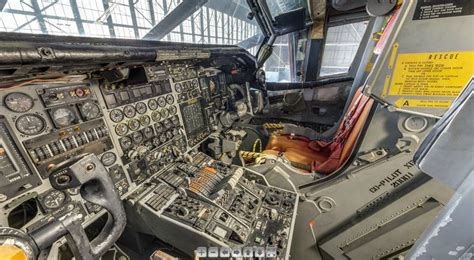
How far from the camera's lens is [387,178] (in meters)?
1.35

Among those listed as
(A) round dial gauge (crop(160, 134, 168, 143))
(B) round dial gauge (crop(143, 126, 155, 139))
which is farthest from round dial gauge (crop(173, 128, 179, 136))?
(B) round dial gauge (crop(143, 126, 155, 139))

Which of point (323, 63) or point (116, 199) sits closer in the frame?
point (116, 199)

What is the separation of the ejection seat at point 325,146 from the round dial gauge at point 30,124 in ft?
6.61

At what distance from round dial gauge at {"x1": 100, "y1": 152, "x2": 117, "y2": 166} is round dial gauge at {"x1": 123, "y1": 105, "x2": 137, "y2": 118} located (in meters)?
0.34

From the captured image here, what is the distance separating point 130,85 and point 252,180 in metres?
1.49

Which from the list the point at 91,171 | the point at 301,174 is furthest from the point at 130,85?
the point at 301,174

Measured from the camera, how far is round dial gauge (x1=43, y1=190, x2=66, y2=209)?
1134mm

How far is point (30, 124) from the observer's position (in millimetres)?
1080

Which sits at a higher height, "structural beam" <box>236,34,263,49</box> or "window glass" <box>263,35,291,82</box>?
"structural beam" <box>236,34,263,49</box>

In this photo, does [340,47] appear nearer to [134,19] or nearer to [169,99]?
[169,99]

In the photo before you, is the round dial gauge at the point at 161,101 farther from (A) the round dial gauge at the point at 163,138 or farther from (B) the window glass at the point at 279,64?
(B) the window glass at the point at 279,64

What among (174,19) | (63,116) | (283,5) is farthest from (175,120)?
(283,5)

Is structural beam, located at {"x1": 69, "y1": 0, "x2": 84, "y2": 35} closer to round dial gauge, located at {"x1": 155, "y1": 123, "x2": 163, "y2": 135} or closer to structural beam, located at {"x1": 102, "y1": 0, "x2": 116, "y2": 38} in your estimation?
structural beam, located at {"x1": 102, "y1": 0, "x2": 116, "y2": 38}

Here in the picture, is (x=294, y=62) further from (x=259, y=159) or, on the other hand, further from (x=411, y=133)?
(x=411, y=133)
